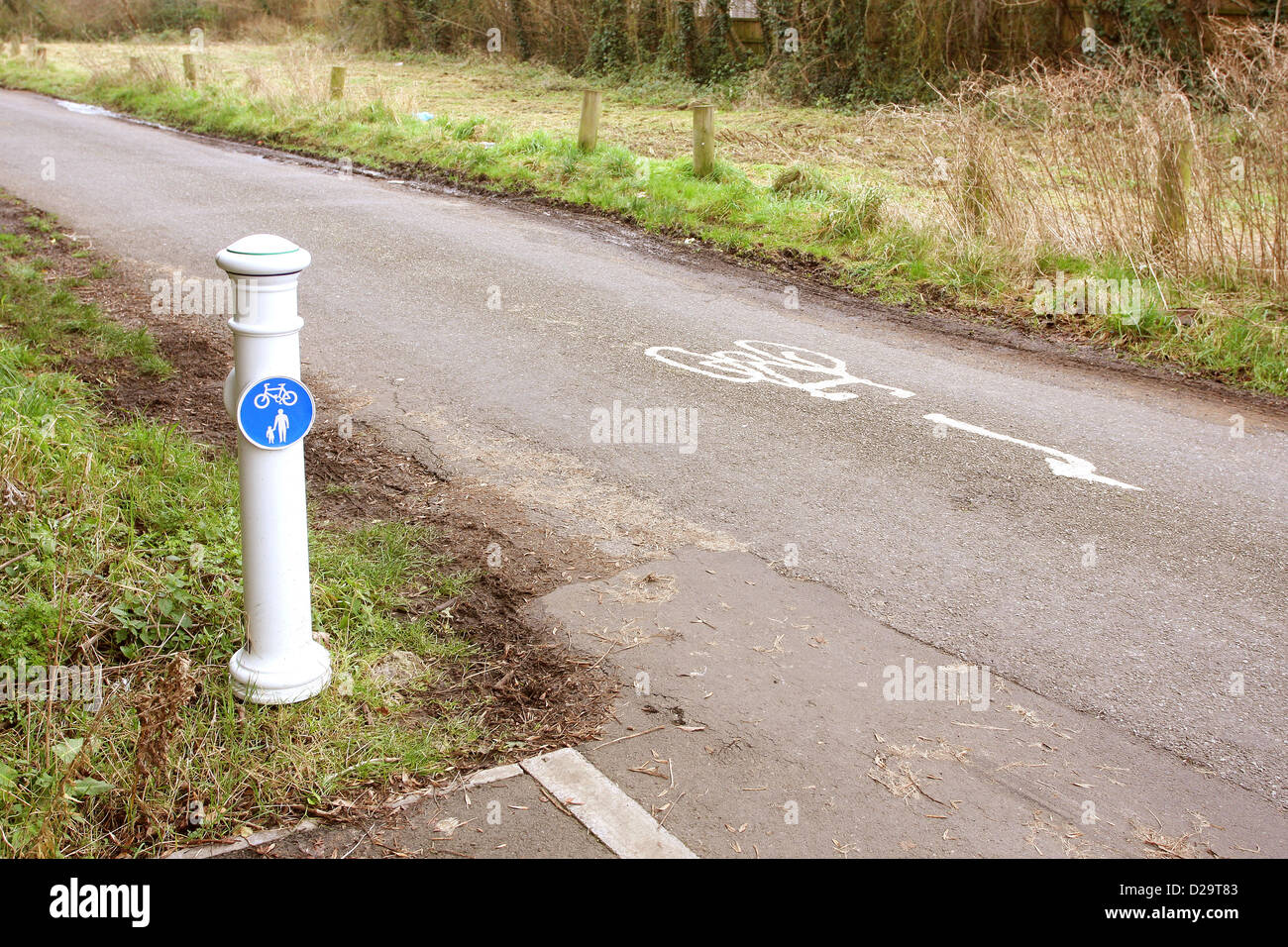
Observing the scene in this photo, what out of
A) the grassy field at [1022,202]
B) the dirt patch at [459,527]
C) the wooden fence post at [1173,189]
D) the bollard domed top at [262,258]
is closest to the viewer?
the bollard domed top at [262,258]

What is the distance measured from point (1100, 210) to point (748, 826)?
8.01 meters

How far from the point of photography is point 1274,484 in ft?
20.0

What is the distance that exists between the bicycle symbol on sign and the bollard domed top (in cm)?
34

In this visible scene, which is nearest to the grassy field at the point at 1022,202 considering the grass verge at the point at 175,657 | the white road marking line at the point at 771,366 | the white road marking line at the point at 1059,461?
the white road marking line at the point at 771,366

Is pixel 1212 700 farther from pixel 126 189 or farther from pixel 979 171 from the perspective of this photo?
pixel 126 189

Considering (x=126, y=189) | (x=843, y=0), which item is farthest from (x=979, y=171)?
(x=843, y=0)

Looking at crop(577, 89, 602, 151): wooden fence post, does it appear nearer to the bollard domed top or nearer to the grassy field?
the grassy field

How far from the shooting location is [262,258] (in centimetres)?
329

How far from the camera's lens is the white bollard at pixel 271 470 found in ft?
10.9

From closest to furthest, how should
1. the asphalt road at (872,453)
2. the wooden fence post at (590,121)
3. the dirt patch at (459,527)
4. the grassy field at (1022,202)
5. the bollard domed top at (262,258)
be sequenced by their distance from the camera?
the bollard domed top at (262,258) → the dirt patch at (459,527) → the asphalt road at (872,453) → the grassy field at (1022,202) → the wooden fence post at (590,121)

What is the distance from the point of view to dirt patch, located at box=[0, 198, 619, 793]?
392 cm

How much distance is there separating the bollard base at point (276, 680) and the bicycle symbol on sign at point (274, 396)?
2.73 ft

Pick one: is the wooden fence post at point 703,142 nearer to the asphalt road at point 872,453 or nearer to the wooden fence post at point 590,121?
the wooden fence post at point 590,121

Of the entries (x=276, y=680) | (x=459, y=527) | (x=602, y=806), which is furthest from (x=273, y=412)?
(x=459, y=527)
